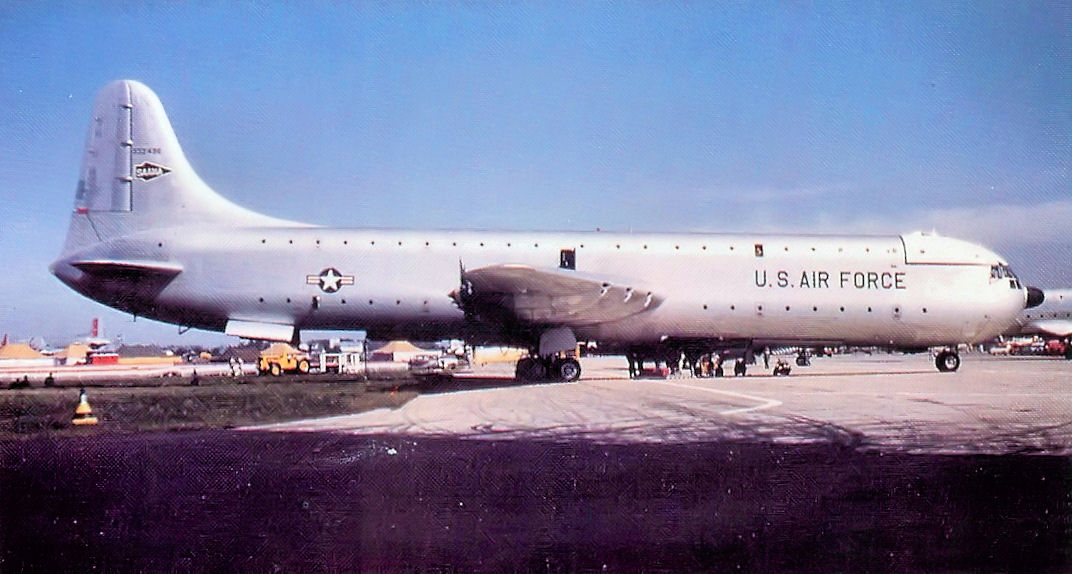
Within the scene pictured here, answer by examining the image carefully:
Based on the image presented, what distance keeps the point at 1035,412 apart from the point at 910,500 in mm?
9835

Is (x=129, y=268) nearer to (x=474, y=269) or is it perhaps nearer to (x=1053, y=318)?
(x=474, y=269)

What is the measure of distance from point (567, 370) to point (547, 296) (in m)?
2.88

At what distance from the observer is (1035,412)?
1449 centimetres

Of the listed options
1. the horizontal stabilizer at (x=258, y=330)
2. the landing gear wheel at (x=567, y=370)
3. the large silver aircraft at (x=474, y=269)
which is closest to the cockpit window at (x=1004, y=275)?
the large silver aircraft at (x=474, y=269)

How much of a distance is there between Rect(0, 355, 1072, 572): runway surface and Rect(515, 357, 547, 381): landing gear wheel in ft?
46.5

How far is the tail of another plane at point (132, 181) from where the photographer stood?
27312 mm

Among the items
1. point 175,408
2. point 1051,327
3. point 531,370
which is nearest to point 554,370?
point 531,370

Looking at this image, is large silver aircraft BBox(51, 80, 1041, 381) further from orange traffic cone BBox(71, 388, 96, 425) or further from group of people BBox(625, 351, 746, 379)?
orange traffic cone BBox(71, 388, 96, 425)

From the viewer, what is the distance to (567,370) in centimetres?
2659

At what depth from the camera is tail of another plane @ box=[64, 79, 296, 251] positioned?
27312 mm

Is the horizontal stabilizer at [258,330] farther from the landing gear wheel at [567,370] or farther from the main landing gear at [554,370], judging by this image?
the landing gear wheel at [567,370]

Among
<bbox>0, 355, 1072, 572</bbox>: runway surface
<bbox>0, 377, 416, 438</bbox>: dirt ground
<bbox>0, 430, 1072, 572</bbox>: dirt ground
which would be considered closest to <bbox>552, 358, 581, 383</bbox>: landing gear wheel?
<bbox>0, 377, 416, 438</bbox>: dirt ground

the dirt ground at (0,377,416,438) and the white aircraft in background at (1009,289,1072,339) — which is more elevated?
the white aircraft in background at (1009,289,1072,339)

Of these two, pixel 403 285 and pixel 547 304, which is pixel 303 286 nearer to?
pixel 403 285
